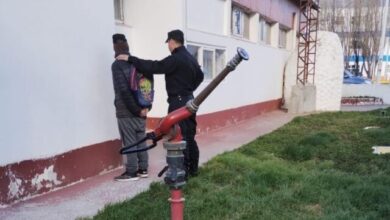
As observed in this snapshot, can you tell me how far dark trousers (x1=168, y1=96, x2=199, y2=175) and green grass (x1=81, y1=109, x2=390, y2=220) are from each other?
0.20m

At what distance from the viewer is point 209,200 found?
16.4ft

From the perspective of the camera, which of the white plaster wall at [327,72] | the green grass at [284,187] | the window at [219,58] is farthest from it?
the white plaster wall at [327,72]

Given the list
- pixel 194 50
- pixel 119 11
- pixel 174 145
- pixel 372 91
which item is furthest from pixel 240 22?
pixel 372 91

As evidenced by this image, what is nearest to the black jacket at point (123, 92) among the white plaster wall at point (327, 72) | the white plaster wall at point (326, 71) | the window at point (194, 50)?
the window at point (194, 50)

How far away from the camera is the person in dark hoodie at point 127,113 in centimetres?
550

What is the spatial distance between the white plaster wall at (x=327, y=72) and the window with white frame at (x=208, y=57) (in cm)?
711

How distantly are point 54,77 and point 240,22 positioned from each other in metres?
8.05

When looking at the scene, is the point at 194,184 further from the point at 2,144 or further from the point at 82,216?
the point at 2,144

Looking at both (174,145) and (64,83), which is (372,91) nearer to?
(64,83)

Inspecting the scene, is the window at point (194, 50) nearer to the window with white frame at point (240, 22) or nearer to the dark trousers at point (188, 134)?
the window with white frame at point (240, 22)

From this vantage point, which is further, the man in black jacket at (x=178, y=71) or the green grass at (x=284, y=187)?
the man in black jacket at (x=178, y=71)

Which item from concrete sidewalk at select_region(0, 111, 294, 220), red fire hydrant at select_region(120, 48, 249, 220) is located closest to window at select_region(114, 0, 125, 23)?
concrete sidewalk at select_region(0, 111, 294, 220)

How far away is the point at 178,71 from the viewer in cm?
545

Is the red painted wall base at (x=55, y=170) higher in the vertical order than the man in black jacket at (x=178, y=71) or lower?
lower
